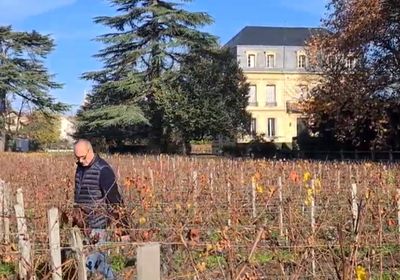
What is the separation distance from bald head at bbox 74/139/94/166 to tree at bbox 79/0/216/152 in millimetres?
33463

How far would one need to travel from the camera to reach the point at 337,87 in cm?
3186

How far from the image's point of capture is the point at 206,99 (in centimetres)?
4028

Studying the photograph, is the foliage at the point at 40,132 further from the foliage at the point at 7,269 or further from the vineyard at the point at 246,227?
the foliage at the point at 7,269

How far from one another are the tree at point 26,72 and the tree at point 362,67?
65.6ft

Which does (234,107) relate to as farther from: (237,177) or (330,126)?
(237,177)

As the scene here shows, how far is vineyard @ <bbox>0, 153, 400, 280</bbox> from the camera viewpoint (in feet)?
15.4

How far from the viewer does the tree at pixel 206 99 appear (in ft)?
131

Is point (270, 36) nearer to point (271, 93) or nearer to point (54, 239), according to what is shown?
point (271, 93)

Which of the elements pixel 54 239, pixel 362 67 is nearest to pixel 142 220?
pixel 54 239

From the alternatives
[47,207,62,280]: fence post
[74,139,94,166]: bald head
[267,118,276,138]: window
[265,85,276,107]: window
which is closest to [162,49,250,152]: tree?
[267,118,276,138]: window

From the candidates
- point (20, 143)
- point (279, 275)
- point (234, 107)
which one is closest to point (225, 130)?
point (234, 107)

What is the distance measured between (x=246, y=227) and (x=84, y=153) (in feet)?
6.21

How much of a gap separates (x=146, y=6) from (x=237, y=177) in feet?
97.1

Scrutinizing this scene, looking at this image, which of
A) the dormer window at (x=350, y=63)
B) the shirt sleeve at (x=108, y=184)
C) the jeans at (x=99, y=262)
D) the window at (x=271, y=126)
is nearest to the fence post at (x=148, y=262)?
the jeans at (x=99, y=262)
